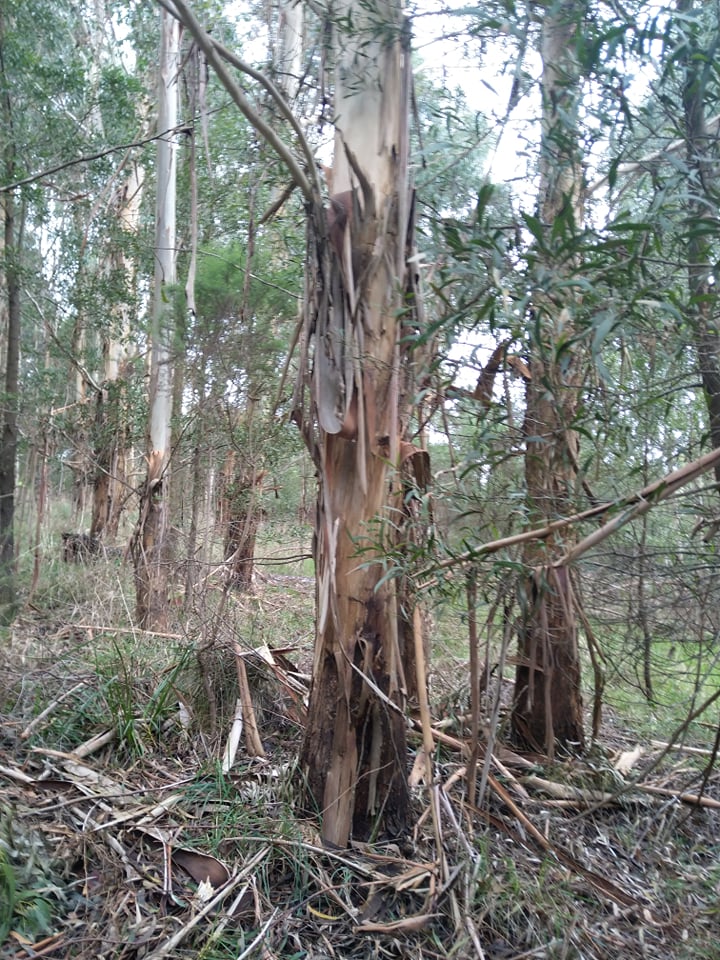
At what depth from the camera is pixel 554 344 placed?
2646mm

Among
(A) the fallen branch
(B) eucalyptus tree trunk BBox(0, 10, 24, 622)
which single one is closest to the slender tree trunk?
(B) eucalyptus tree trunk BBox(0, 10, 24, 622)

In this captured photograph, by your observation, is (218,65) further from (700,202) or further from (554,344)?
(700,202)

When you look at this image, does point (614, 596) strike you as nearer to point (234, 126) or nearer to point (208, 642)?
point (208, 642)

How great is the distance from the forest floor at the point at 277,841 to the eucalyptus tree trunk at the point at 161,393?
1.74m

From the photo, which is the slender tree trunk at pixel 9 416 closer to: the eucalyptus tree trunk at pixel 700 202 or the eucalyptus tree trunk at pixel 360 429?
the eucalyptus tree trunk at pixel 360 429

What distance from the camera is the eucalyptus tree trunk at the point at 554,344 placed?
2.51m

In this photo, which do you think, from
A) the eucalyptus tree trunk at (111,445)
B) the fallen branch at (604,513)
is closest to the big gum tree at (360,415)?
the fallen branch at (604,513)

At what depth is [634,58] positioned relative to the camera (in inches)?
111

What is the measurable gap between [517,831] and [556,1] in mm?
3521

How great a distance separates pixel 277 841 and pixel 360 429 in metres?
1.85

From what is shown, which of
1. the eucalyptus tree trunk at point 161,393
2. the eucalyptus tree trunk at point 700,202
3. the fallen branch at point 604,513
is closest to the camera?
the eucalyptus tree trunk at point 700,202

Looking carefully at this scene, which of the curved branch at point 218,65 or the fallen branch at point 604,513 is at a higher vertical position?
the curved branch at point 218,65

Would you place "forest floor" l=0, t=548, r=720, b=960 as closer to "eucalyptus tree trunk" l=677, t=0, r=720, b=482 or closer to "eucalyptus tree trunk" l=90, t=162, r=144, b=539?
"eucalyptus tree trunk" l=677, t=0, r=720, b=482

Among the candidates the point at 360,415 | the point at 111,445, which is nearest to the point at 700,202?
the point at 360,415
